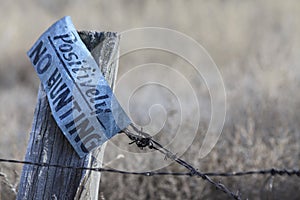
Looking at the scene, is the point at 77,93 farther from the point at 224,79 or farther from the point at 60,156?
the point at 224,79

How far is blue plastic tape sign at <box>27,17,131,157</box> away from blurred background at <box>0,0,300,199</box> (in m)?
0.73

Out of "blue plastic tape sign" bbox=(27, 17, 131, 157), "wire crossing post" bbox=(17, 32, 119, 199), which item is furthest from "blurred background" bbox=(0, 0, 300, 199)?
"blue plastic tape sign" bbox=(27, 17, 131, 157)

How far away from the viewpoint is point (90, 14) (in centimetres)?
1065

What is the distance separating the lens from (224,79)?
6.88 meters

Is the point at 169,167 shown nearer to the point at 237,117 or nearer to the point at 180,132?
the point at 180,132

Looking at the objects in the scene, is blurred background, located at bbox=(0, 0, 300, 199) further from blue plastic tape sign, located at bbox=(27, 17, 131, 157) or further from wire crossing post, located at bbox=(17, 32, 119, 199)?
blue plastic tape sign, located at bbox=(27, 17, 131, 157)

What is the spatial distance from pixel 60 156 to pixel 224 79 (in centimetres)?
503

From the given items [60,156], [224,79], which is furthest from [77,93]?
[224,79]

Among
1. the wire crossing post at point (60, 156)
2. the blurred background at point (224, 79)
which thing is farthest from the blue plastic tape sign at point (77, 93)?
the blurred background at point (224, 79)

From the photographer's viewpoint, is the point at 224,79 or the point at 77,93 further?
the point at 224,79

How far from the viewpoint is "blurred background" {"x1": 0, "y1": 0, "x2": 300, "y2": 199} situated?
4164mm

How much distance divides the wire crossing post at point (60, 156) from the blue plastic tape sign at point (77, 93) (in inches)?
2.1

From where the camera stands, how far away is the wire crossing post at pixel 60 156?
200 cm

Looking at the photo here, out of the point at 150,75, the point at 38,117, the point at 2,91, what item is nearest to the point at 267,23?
the point at 150,75
